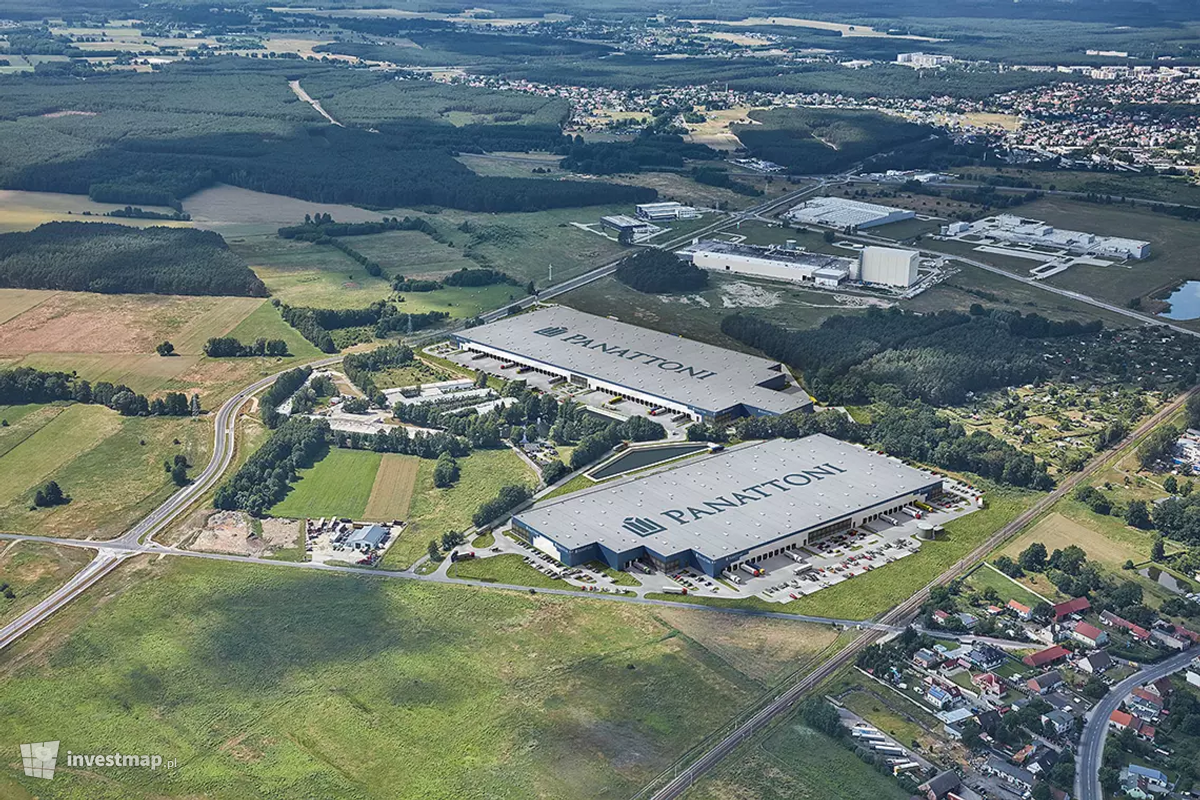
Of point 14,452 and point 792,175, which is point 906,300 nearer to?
point 792,175

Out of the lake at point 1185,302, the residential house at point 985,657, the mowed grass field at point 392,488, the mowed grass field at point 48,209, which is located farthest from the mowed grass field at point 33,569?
the lake at point 1185,302

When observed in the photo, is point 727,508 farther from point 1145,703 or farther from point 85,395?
point 85,395

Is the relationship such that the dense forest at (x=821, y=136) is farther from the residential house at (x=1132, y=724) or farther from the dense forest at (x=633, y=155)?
the residential house at (x=1132, y=724)

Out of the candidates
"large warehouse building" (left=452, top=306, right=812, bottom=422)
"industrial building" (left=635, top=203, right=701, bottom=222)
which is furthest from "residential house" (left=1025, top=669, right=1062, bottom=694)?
"industrial building" (left=635, top=203, right=701, bottom=222)

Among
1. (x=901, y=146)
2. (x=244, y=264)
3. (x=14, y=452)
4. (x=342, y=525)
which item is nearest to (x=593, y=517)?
(x=342, y=525)

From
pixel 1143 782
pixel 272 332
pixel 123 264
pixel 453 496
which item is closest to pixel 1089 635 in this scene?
pixel 1143 782

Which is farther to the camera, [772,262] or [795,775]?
[772,262]

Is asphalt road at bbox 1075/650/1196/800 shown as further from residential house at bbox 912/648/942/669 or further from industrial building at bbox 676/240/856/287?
industrial building at bbox 676/240/856/287

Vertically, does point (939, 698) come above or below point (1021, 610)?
above
